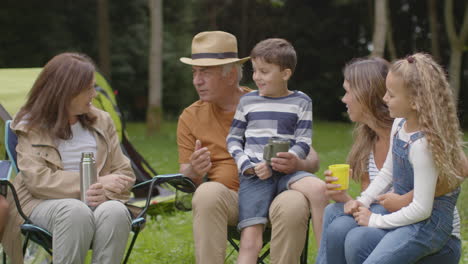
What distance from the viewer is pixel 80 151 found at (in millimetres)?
2957

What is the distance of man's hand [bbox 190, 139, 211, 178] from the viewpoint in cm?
297

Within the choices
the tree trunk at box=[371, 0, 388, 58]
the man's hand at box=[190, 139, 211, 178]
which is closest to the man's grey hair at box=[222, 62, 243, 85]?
the man's hand at box=[190, 139, 211, 178]

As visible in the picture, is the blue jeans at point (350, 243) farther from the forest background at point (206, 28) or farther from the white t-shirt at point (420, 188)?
the forest background at point (206, 28)

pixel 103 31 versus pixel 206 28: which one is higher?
pixel 103 31

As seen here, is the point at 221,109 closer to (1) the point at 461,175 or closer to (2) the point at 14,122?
(2) the point at 14,122

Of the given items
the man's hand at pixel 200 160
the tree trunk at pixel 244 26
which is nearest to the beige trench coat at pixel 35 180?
the man's hand at pixel 200 160

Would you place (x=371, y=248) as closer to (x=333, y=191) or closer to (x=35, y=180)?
(x=333, y=191)

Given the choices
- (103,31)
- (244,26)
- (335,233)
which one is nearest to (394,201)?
(335,233)

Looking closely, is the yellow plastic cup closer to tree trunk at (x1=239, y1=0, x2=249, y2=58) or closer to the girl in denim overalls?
the girl in denim overalls

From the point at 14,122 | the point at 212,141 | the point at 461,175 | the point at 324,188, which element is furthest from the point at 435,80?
the point at 14,122

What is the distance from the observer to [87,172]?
2711 mm

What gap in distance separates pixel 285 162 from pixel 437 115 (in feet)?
2.45

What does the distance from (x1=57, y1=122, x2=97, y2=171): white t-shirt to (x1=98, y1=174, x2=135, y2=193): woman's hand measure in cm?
13

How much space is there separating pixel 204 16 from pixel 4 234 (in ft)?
59.2
